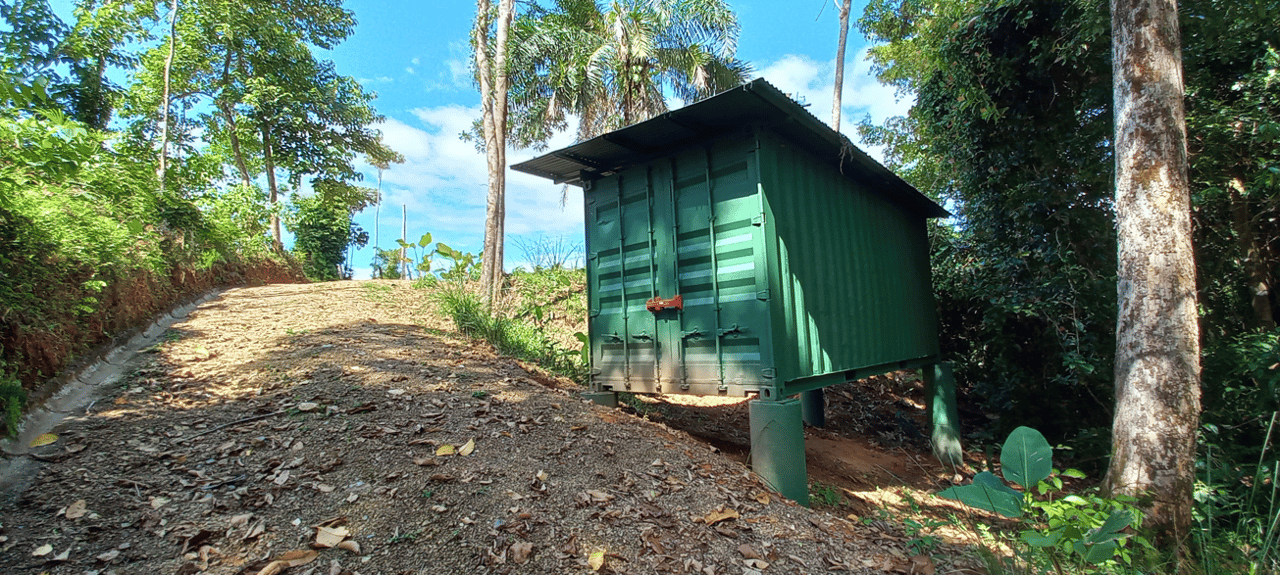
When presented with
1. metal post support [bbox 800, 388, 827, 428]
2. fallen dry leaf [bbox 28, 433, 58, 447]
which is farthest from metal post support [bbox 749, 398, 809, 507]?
fallen dry leaf [bbox 28, 433, 58, 447]

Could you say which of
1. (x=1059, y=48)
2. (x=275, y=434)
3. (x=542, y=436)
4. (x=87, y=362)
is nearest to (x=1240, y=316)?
(x=1059, y=48)

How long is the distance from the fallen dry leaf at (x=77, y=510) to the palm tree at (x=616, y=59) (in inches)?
466

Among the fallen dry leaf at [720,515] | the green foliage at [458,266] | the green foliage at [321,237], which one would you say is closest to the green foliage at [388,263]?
the green foliage at [321,237]

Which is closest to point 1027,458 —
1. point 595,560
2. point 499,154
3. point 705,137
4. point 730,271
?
point 595,560

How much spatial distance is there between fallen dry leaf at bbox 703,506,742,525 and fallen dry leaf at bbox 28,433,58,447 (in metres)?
4.39

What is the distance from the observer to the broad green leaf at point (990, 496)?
184 cm

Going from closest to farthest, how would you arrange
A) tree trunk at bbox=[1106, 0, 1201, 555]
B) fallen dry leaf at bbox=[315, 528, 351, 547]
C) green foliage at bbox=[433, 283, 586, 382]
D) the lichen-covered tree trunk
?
fallen dry leaf at bbox=[315, 528, 351, 547], tree trunk at bbox=[1106, 0, 1201, 555], green foliage at bbox=[433, 283, 586, 382], the lichen-covered tree trunk

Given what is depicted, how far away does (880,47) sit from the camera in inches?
716

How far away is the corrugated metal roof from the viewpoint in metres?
4.46

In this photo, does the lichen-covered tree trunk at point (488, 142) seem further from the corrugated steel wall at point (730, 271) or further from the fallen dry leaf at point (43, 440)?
the fallen dry leaf at point (43, 440)

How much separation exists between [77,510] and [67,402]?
6.25ft

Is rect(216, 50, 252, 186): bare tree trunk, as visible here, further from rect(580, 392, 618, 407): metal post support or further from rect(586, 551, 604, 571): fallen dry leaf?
rect(586, 551, 604, 571): fallen dry leaf

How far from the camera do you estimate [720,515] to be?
374 centimetres

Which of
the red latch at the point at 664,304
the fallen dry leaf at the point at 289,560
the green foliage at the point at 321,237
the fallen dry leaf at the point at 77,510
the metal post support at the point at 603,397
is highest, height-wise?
the green foliage at the point at 321,237
